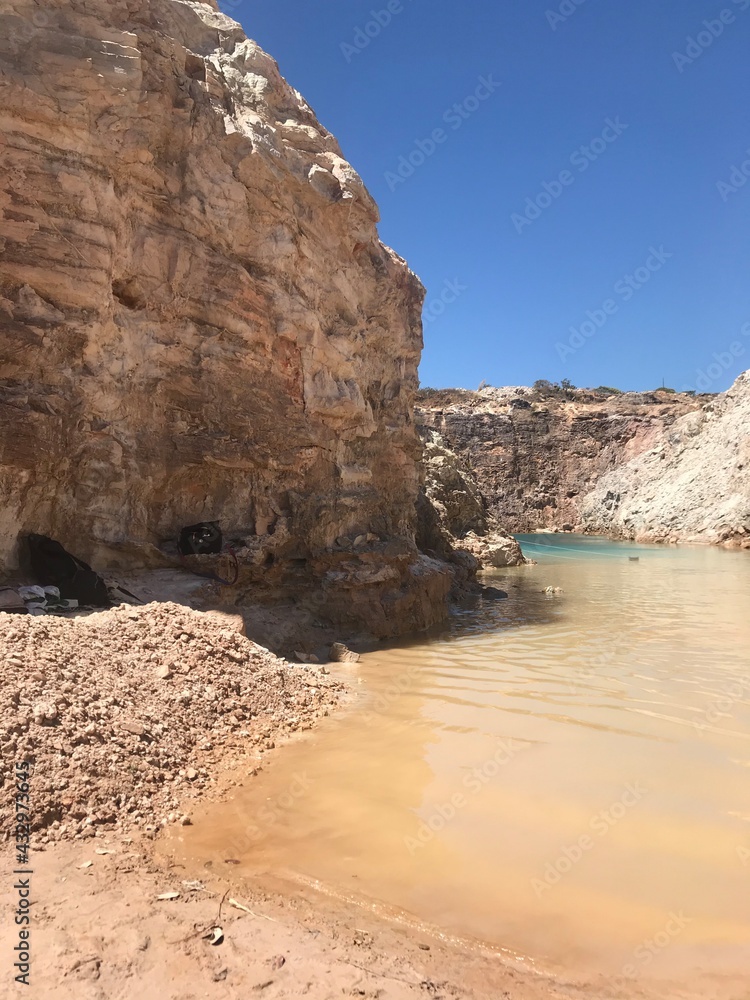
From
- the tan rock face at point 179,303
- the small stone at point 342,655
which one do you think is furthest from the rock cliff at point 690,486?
the small stone at point 342,655

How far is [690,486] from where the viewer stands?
36.4 metres

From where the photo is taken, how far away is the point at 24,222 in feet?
22.5

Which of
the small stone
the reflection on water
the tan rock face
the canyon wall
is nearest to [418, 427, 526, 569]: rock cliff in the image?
the tan rock face

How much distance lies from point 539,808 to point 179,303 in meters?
7.17

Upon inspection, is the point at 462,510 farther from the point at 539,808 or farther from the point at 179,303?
the point at 539,808

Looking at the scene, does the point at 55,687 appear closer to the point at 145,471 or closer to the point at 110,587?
the point at 110,587

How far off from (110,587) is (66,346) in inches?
108

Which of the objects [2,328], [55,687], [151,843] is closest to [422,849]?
[151,843]

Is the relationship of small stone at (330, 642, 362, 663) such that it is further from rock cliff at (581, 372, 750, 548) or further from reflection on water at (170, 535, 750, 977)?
rock cliff at (581, 372, 750, 548)

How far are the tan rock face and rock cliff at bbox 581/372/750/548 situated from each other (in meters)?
25.5

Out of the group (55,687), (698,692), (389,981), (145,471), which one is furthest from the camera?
(145,471)

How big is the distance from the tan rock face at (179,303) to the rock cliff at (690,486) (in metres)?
25.5

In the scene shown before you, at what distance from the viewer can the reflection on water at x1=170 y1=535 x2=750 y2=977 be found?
112 inches

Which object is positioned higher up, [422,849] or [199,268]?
[199,268]
